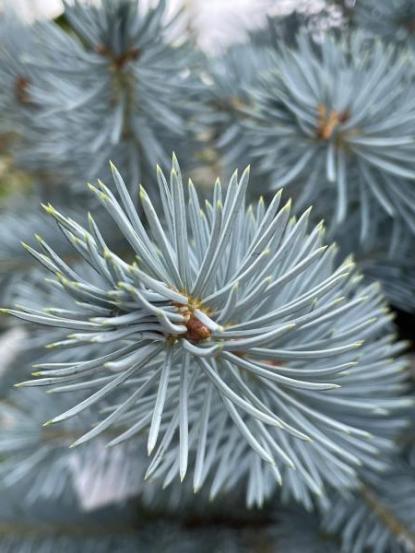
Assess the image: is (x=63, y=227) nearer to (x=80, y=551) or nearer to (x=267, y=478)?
(x=267, y=478)

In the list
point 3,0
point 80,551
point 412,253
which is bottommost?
point 80,551

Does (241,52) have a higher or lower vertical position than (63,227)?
higher

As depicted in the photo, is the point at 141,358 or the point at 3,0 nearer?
the point at 141,358

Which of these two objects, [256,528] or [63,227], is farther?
[256,528]

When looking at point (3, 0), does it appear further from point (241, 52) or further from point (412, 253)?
point (412, 253)

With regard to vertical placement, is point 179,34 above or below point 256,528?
above

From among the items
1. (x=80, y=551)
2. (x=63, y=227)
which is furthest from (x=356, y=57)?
(x=80, y=551)

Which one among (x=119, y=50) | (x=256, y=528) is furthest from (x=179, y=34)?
(x=256, y=528)
